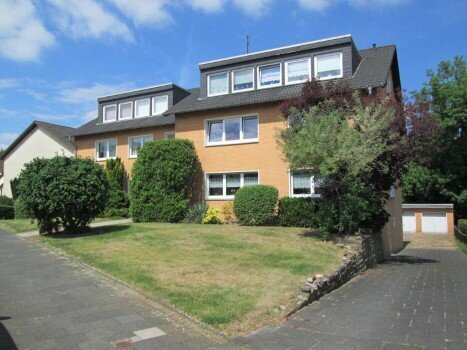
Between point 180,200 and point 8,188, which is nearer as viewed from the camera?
point 180,200

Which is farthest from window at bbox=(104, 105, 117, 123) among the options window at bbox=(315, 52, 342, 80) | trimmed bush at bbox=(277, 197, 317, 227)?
trimmed bush at bbox=(277, 197, 317, 227)

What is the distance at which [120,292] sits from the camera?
7.22m

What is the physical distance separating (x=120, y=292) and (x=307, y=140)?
7.52m

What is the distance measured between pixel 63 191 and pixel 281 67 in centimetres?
1191

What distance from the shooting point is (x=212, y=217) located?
1914 cm

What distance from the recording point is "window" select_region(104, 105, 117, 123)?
28.2m

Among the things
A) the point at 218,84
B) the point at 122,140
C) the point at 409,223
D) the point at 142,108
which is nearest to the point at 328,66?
the point at 218,84

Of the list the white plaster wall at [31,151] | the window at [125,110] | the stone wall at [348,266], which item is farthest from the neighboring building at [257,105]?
the white plaster wall at [31,151]

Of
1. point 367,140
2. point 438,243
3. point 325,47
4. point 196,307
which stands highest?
point 325,47

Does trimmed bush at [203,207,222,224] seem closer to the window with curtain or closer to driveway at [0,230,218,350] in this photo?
driveway at [0,230,218,350]

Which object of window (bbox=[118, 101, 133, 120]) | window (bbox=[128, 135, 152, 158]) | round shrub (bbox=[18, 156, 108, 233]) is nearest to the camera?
round shrub (bbox=[18, 156, 108, 233])

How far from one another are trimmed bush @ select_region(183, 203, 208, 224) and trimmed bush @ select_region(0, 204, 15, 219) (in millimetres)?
16722

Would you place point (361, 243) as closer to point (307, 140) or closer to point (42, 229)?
point (307, 140)

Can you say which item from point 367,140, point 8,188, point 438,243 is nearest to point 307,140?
point 367,140
